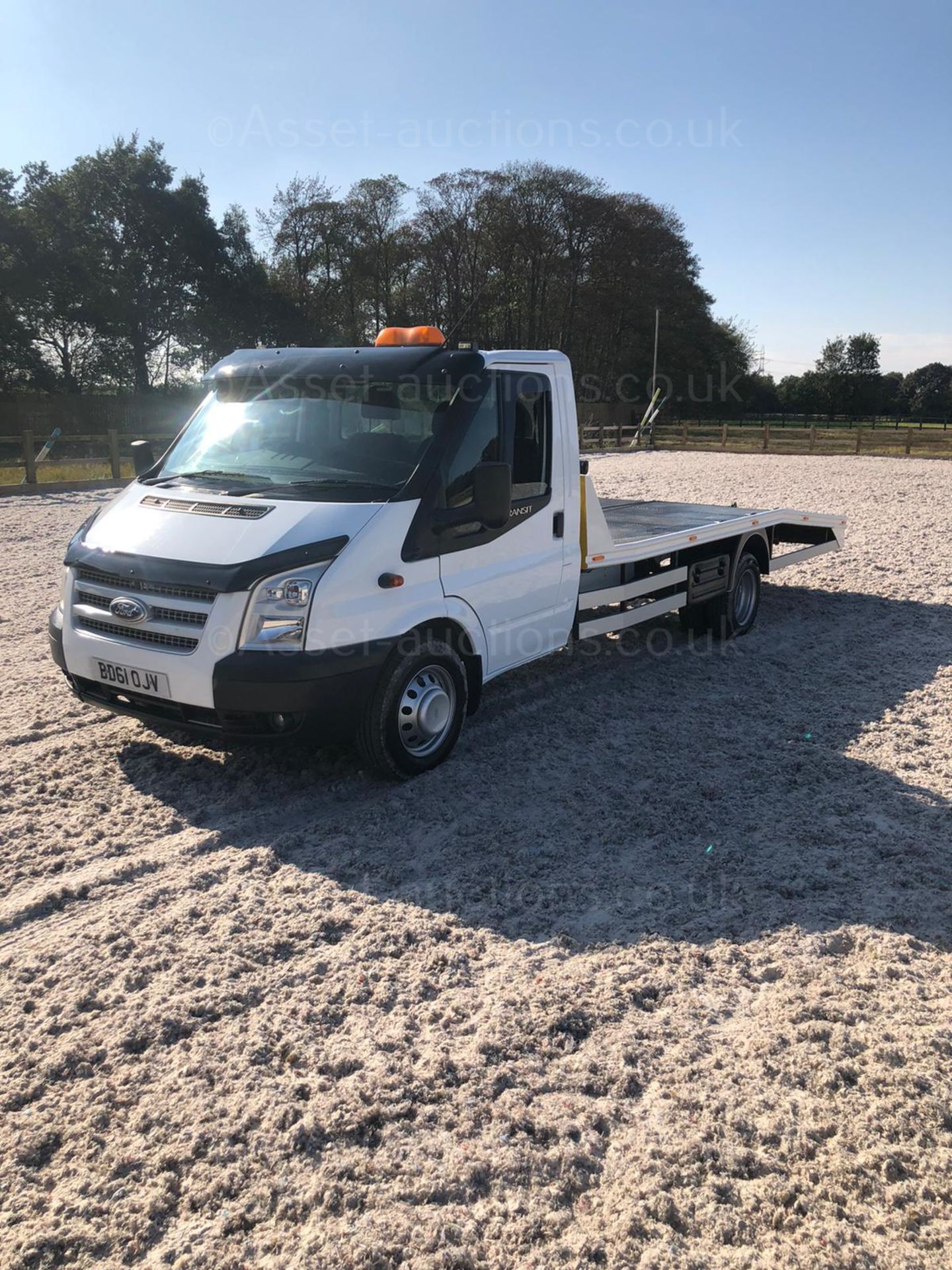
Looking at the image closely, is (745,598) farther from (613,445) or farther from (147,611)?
(613,445)

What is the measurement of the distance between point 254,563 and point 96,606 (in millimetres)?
1060

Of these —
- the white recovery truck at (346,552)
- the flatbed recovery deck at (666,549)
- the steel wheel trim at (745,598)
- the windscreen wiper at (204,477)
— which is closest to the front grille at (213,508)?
the white recovery truck at (346,552)

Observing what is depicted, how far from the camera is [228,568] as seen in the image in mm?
4391

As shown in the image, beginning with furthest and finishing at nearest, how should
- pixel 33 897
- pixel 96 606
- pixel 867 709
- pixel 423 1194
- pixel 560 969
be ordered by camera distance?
pixel 867 709 < pixel 96 606 < pixel 33 897 < pixel 560 969 < pixel 423 1194

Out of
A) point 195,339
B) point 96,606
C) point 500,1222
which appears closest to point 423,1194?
point 500,1222

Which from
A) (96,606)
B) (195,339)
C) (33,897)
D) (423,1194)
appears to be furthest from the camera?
(195,339)

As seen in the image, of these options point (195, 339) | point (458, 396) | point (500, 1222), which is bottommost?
point (500, 1222)

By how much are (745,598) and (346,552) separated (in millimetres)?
5201

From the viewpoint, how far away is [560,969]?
3385 millimetres

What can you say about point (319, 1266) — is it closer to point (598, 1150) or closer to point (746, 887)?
point (598, 1150)

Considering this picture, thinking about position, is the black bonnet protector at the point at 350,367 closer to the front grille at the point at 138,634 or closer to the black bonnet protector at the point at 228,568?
the black bonnet protector at the point at 228,568

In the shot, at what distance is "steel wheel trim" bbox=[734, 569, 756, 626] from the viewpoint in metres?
8.50

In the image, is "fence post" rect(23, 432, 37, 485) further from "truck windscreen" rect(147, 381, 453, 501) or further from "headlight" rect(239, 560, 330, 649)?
"headlight" rect(239, 560, 330, 649)

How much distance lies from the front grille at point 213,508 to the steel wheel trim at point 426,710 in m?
1.14
